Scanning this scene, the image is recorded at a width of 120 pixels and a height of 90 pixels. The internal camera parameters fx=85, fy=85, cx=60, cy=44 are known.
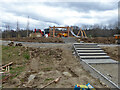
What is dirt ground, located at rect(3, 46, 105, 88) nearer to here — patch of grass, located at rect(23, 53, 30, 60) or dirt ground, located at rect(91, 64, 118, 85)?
patch of grass, located at rect(23, 53, 30, 60)

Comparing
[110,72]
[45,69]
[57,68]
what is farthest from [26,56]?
[110,72]

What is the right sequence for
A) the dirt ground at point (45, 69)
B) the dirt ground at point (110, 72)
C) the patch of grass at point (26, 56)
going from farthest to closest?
the patch of grass at point (26, 56), the dirt ground at point (110, 72), the dirt ground at point (45, 69)

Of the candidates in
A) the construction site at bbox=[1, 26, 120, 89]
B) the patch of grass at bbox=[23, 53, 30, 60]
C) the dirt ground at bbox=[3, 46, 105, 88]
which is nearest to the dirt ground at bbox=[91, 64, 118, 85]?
the construction site at bbox=[1, 26, 120, 89]

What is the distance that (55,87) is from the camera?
2.81 metres

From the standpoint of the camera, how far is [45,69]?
14.7 feet

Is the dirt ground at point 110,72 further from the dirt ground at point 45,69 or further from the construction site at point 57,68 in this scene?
the dirt ground at point 45,69

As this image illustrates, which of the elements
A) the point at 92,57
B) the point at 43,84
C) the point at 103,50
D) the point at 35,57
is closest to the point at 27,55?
the point at 35,57

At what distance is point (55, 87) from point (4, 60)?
4251mm

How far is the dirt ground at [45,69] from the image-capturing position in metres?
3.10

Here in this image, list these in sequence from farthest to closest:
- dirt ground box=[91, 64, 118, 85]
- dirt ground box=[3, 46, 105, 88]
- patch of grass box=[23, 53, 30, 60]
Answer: patch of grass box=[23, 53, 30, 60] → dirt ground box=[91, 64, 118, 85] → dirt ground box=[3, 46, 105, 88]

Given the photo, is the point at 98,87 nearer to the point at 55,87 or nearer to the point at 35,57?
the point at 55,87

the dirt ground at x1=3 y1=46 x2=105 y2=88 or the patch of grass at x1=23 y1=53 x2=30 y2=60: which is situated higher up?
the patch of grass at x1=23 y1=53 x2=30 y2=60

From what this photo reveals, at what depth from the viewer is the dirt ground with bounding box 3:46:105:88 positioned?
310cm

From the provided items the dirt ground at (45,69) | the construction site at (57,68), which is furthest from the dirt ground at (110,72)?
the dirt ground at (45,69)
